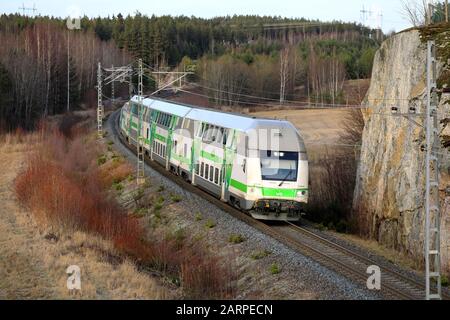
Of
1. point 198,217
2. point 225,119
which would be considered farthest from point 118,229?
point 225,119

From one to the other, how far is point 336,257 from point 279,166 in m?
4.72

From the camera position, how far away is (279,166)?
2098 cm

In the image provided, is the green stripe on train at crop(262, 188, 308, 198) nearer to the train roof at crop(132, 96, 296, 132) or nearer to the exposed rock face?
the train roof at crop(132, 96, 296, 132)

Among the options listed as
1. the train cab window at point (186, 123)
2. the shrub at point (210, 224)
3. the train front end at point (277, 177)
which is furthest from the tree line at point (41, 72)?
the train front end at point (277, 177)

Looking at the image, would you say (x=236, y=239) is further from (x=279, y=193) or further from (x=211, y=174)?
(x=211, y=174)

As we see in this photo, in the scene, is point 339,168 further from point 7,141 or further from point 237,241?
point 7,141

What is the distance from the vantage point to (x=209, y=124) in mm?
25609

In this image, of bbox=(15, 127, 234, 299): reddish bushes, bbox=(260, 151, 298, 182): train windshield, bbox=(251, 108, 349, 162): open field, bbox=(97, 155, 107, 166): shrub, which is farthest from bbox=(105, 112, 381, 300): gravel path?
bbox=(251, 108, 349, 162): open field

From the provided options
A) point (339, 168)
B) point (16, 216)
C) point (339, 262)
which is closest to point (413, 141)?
point (339, 262)

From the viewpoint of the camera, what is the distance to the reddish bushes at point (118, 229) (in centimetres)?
1531

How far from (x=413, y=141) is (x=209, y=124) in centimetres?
849

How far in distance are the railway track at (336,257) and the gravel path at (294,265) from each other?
1.06 ft
